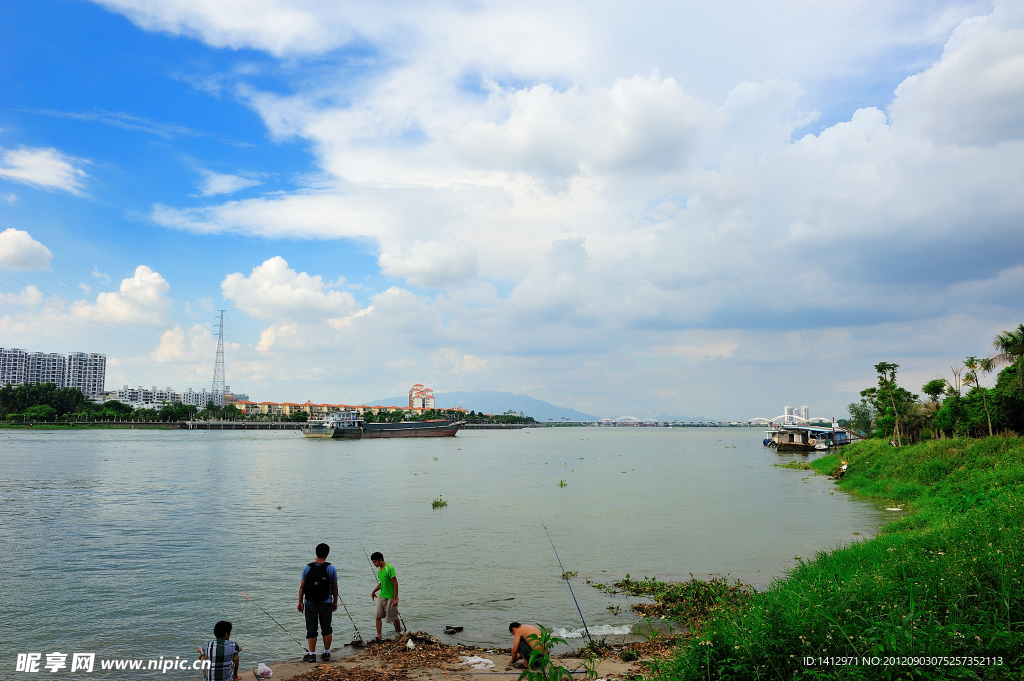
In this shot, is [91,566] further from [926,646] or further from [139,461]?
[139,461]

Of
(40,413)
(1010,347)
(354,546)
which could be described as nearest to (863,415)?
(1010,347)

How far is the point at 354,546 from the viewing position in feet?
69.4

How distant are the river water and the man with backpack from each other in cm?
97

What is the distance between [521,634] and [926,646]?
5589 mm

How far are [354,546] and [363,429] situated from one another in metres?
124

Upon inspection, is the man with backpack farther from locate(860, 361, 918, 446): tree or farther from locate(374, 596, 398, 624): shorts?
locate(860, 361, 918, 446): tree

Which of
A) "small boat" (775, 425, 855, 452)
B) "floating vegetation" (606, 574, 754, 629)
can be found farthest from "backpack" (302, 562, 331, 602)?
"small boat" (775, 425, 855, 452)

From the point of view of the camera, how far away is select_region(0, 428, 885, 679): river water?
13.0 metres

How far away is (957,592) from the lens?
24.6 ft

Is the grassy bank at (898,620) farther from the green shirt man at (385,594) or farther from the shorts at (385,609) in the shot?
the shorts at (385,609)

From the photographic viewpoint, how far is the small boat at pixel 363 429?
440ft

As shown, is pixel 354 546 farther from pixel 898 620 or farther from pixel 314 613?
pixel 898 620

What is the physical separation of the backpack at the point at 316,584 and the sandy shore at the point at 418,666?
1127 millimetres

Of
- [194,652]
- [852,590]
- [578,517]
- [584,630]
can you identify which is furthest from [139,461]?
[852,590]
